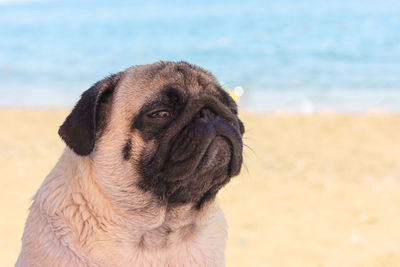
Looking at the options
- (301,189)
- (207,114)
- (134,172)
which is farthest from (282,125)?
(134,172)

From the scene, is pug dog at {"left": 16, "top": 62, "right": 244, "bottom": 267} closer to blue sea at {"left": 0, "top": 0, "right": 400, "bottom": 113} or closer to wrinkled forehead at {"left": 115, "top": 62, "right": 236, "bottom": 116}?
wrinkled forehead at {"left": 115, "top": 62, "right": 236, "bottom": 116}

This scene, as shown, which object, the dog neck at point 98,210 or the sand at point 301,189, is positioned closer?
the dog neck at point 98,210

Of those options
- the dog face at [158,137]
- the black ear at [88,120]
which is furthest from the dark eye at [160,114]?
the black ear at [88,120]

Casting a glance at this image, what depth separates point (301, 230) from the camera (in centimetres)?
725

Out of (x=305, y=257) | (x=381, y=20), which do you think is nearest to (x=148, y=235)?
(x=305, y=257)

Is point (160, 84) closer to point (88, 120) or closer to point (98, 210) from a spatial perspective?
point (88, 120)

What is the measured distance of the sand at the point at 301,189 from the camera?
667 cm

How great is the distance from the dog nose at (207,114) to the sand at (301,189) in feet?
6.33

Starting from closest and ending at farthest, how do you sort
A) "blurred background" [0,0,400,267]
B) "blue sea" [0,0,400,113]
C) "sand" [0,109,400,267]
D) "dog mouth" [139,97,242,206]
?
"dog mouth" [139,97,242,206] → "sand" [0,109,400,267] → "blurred background" [0,0,400,267] → "blue sea" [0,0,400,113]

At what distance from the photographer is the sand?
21.9 feet

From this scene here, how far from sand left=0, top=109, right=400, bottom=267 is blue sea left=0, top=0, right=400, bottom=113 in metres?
2.71

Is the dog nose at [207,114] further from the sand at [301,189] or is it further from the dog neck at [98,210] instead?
the sand at [301,189]

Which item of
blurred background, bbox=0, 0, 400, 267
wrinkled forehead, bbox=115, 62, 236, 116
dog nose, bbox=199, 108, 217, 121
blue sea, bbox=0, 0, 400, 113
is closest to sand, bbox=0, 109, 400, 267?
blurred background, bbox=0, 0, 400, 267

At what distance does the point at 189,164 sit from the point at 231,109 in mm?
664
